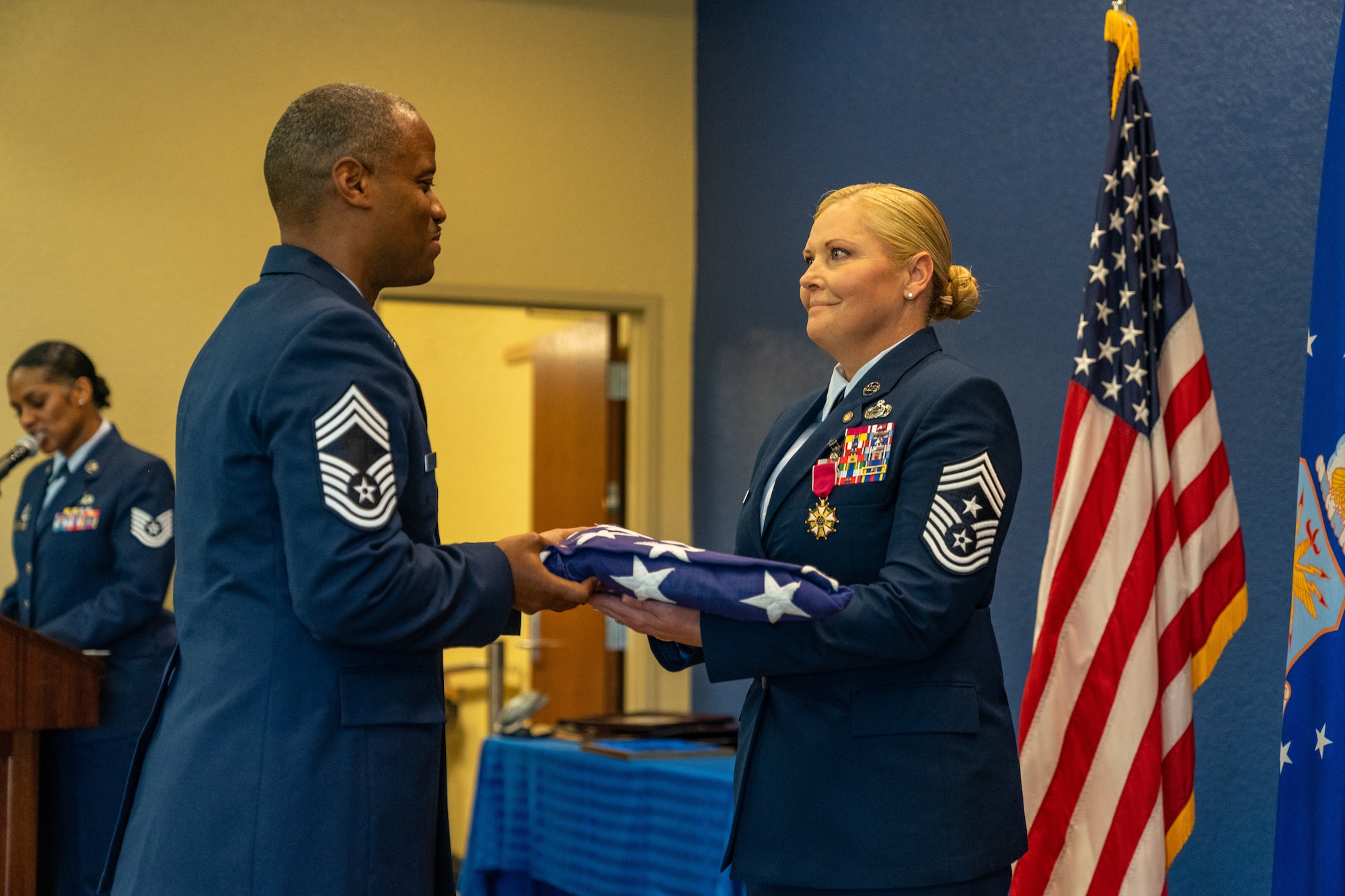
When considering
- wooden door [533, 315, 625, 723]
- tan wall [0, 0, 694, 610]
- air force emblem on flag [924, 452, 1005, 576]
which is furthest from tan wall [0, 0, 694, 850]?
air force emblem on flag [924, 452, 1005, 576]

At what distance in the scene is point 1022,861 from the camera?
2.43m

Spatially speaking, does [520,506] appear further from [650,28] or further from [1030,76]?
[1030,76]

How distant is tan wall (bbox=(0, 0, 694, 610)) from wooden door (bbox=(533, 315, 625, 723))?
0.21 meters

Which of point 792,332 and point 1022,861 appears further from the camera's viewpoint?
point 792,332

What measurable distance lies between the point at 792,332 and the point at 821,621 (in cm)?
297

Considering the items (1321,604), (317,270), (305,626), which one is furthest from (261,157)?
(1321,604)

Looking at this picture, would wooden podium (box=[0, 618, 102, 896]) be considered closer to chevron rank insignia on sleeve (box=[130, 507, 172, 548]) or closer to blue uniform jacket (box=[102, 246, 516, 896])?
chevron rank insignia on sleeve (box=[130, 507, 172, 548])

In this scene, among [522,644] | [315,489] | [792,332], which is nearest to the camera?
[315,489]

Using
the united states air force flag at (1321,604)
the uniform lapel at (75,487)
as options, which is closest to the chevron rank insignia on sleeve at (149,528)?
the uniform lapel at (75,487)

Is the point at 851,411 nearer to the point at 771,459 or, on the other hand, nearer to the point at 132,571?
the point at 771,459

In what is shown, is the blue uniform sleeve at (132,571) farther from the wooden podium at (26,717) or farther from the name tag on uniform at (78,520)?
the wooden podium at (26,717)

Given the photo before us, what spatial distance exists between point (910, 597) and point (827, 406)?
40 centimetres

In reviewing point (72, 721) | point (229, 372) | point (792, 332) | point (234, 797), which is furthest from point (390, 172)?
point (792, 332)

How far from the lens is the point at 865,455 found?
1.77 m
